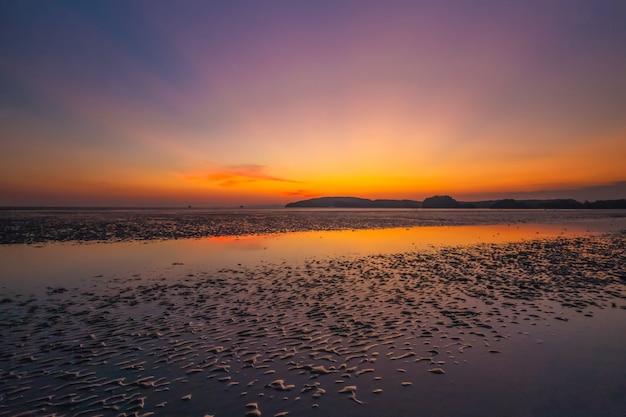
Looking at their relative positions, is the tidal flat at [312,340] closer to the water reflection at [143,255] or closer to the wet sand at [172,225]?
the water reflection at [143,255]

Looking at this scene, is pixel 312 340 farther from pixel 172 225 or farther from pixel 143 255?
pixel 172 225

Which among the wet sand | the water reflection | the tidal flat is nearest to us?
the tidal flat

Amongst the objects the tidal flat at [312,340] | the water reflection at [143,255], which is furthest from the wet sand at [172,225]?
the tidal flat at [312,340]

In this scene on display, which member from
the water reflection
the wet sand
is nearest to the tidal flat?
the water reflection

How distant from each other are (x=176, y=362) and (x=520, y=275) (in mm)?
21413

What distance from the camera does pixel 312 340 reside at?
11.6 metres

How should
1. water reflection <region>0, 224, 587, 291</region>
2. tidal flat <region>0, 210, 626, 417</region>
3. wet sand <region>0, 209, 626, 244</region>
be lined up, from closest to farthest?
tidal flat <region>0, 210, 626, 417</region>
water reflection <region>0, 224, 587, 291</region>
wet sand <region>0, 209, 626, 244</region>

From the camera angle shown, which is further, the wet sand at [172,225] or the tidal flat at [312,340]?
the wet sand at [172,225]

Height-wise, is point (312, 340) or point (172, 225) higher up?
point (172, 225)

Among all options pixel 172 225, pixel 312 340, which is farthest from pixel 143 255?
pixel 172 225

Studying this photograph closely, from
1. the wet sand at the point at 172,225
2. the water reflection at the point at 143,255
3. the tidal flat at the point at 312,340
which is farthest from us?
Result: the wet sand at the point at 172,225

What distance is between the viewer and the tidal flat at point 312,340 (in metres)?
7.84

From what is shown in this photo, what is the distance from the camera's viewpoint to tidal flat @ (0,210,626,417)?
784cm

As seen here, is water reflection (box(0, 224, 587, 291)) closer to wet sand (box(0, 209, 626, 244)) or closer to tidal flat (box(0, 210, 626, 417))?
tidal flat (box(0, 210, 626, 417))
